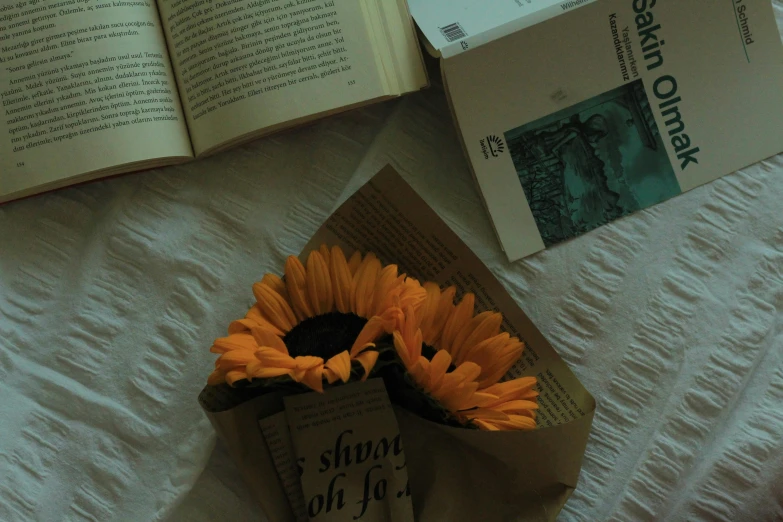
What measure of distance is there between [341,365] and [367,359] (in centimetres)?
2

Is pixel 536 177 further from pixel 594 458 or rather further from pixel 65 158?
pixel 65 158

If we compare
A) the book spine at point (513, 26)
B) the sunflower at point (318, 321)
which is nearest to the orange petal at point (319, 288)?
the sunflower at point (318, 321)

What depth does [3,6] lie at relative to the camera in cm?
59

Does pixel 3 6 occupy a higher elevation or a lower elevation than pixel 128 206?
higher

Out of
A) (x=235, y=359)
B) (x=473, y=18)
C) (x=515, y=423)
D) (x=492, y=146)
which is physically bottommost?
(x=515, y=423)

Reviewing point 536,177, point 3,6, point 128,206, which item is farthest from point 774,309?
point 3,6

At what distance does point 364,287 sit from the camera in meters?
0.53

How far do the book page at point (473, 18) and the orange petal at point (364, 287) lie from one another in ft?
0.64

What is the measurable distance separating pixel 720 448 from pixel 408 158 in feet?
1.20

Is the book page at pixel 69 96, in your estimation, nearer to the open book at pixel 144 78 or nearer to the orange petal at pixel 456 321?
the open book at pixel 144 78

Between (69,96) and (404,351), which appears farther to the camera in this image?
(69,96)

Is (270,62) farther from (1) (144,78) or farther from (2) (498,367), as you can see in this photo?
(2) (498,367)

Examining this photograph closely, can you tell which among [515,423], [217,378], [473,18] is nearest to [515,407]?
[515,423]

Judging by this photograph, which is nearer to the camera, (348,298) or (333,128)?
(348,298)
